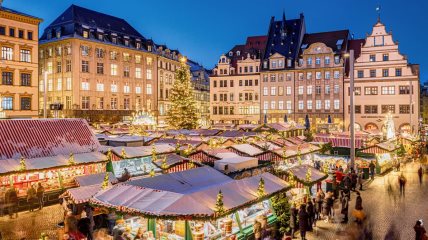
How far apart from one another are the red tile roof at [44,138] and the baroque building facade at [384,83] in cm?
4472

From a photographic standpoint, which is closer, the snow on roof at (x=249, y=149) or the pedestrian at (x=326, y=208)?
the pedestrian at (x=326, y=208)

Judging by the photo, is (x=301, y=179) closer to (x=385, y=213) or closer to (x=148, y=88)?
(x=385, y=213)

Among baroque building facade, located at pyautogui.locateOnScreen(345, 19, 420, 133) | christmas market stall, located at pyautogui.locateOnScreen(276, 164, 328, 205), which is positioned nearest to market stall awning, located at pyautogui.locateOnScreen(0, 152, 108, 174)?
christmas market stall, located at pyautogui.locateOnScreen(276, 164, 328, 205)

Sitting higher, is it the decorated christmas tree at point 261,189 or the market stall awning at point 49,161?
the market stall awning at point 49,161

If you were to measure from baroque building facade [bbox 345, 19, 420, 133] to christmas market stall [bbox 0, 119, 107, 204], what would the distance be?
4514cm

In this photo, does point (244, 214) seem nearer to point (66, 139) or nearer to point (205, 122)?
point (66, 139)

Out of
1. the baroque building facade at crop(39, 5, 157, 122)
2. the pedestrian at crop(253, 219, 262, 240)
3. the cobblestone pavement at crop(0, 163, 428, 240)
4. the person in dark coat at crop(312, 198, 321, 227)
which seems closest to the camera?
the pedestrian at crop(253, 219, 262, 240)

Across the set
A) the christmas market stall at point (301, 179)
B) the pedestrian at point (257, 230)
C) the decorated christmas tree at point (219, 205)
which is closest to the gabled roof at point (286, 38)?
the christmas market stall at point (301, 179)

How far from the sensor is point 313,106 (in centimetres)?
6247

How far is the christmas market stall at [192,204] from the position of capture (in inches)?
423

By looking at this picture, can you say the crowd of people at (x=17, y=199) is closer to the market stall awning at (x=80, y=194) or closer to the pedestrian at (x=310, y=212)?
the market stall awning at (x=80, y=194)

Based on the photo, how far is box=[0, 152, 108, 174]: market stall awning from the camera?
55.6ft

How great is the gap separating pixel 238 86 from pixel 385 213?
172ft

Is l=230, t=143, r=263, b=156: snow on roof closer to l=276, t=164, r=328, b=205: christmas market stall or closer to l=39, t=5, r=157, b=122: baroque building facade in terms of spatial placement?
l=276, t=164, r=328, b=205: christmas market stall
